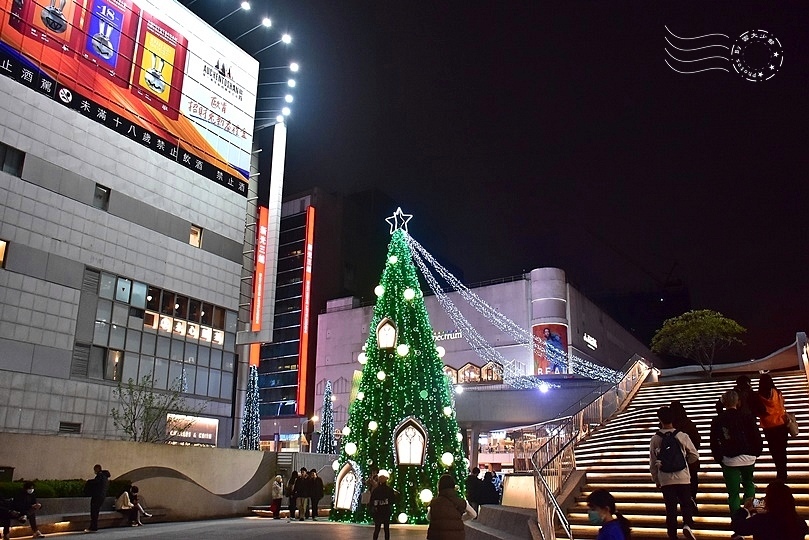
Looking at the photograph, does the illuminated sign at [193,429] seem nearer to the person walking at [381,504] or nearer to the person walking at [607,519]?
the person walking at [381,504]

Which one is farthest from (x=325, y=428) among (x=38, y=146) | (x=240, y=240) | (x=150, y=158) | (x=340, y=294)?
(x=340, y=294)

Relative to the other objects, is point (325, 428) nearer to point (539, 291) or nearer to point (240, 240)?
point (240, 240)

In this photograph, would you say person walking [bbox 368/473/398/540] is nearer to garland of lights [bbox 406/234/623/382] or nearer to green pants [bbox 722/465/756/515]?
green pants [bbox 722/465/756/515]

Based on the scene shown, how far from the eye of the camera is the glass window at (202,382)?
30.2 metres

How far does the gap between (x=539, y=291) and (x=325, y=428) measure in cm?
2297

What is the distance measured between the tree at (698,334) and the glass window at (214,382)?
2543cm

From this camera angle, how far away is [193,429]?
1175 inches

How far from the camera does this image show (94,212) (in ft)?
85.6

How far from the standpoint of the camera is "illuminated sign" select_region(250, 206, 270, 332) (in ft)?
112

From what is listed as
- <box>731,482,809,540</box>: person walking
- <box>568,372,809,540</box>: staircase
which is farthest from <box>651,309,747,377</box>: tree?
<box>731,482,809,540</box>: person walking

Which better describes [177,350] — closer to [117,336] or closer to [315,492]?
[117,336]

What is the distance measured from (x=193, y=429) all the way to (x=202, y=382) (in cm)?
219

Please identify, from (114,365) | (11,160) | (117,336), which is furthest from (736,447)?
(11,160)

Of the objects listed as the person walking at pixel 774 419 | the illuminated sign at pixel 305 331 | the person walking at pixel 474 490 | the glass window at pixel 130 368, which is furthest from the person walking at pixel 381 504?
the illuminated sign at pixel 305 331
